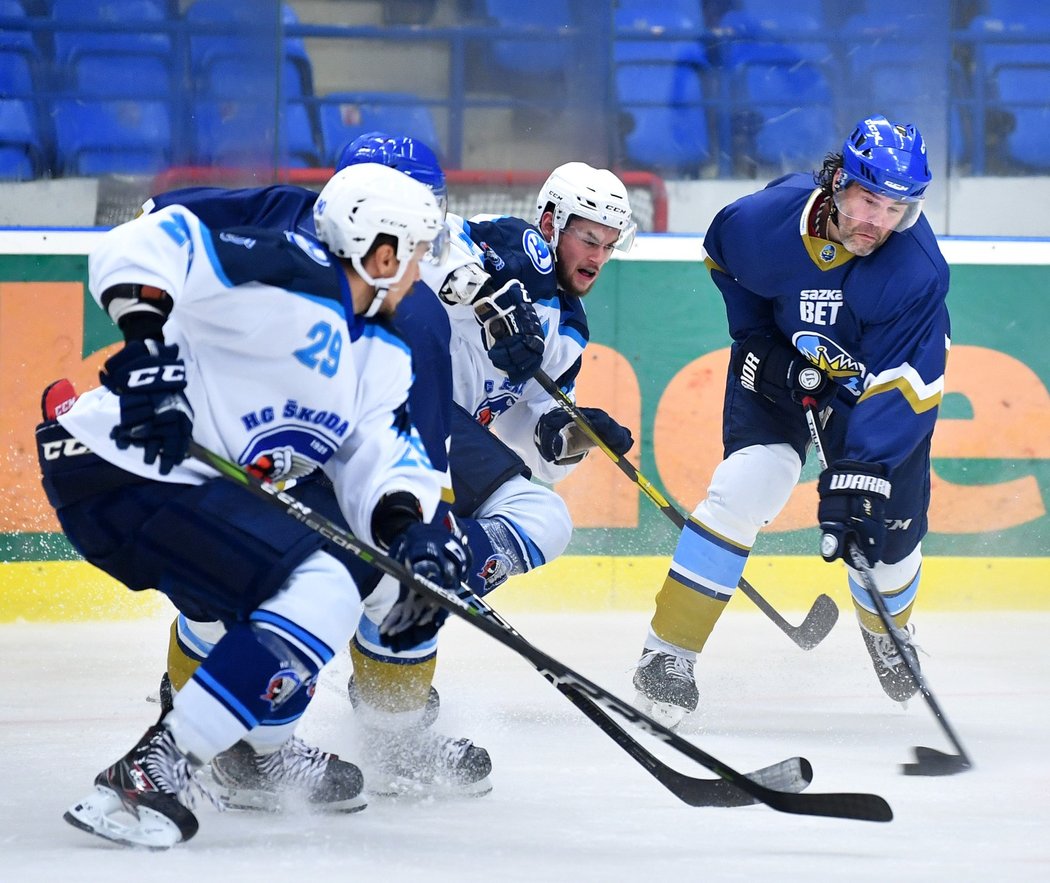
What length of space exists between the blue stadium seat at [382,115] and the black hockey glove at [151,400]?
2.76 m

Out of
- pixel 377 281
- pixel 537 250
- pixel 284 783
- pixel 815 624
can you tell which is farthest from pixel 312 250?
pixel 815 624

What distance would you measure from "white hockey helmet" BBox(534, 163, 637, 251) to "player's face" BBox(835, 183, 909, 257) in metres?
0.42

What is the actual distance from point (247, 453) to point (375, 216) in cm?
36

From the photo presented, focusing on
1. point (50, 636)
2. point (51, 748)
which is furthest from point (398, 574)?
point (50, 636)

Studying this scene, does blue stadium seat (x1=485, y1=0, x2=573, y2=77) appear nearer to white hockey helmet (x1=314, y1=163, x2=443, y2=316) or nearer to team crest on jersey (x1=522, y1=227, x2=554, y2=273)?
team crest on jersey (x1=522, y1=227, x2=554, y2=273)

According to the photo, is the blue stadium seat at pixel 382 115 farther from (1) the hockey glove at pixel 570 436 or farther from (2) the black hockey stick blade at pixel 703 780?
(2) the black hockey stick blade at pixel 703 780

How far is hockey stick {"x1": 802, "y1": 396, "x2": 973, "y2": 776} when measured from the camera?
2.53m

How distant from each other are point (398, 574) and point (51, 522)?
234cm

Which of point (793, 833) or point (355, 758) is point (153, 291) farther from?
point (793, 833)

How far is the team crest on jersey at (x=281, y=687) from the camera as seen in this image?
6.17 ft

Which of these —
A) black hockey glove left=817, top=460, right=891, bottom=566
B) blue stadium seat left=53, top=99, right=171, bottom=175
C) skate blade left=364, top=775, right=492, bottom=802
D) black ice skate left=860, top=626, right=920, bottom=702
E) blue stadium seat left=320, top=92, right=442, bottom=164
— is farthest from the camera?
blue stadium seat left=320, top=92, right=442, bottom=164

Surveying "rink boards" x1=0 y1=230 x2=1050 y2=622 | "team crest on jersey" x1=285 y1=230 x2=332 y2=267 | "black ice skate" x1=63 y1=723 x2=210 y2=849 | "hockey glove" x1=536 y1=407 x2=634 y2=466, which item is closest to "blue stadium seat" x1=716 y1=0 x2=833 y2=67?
"rink boards" x1=0 y1=230 x2=1050 y2=622

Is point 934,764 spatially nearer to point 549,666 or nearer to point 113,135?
point 549,666

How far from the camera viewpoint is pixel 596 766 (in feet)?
8.28
